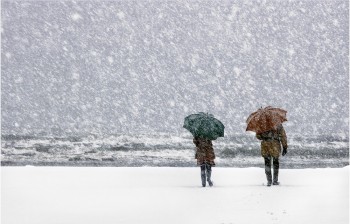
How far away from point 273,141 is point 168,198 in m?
2.41

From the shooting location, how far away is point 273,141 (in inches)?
499

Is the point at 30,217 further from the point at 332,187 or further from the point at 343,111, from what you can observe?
the point at 343,111

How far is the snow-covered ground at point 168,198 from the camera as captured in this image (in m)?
9.13

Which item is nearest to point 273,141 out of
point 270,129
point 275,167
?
point 270,129

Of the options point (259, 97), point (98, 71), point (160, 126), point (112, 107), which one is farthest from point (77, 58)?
point (160, 126)

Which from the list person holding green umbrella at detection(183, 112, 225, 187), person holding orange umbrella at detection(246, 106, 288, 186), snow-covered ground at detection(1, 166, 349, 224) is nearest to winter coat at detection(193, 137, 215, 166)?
person holding green umbrella at detection(183, 112, 225, 187)

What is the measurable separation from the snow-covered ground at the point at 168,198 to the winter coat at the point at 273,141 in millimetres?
616

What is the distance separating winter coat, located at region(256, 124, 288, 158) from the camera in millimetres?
12648

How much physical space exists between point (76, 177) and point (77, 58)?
15622cm

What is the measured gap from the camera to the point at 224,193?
11836mm

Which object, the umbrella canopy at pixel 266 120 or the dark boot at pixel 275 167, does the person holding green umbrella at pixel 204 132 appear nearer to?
the umbrella canopy at pixel 266 120

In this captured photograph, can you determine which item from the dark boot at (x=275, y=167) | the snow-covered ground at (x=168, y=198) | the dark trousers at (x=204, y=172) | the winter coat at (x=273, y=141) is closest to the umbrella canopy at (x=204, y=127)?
the dark trousers at (x=204, y=172)

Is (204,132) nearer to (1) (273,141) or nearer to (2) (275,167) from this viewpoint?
(1) (273,141)

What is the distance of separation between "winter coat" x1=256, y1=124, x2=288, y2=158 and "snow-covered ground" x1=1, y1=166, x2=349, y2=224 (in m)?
0.62
